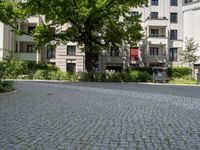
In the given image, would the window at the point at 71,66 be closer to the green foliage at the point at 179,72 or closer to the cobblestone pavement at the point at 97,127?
the green foliage at the point at 179,72

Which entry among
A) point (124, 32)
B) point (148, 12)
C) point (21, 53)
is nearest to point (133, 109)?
point (124, 32)

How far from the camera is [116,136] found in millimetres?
6840

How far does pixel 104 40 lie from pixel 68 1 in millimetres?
6449

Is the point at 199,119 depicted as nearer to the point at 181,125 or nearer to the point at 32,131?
the point at 181,125

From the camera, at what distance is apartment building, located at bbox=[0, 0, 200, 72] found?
2146 inches

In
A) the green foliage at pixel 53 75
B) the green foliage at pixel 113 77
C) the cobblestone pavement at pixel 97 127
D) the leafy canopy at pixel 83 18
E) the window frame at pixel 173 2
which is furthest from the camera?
the window frame at pixel 173 2

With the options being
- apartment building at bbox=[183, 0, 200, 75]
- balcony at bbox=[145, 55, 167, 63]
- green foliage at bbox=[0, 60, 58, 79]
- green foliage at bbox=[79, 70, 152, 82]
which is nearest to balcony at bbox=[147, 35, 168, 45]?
balcony at bbox=[145, 55, 167, 63]

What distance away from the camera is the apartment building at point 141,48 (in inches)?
2146

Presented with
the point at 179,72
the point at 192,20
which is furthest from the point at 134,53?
the point at 192,20

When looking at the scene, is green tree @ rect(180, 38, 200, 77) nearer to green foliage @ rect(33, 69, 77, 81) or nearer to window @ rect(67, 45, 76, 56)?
window @ rect(67, 45, 76, 56)

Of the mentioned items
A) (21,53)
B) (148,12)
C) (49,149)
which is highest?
(148,12)

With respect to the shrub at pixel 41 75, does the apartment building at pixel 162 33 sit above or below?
above

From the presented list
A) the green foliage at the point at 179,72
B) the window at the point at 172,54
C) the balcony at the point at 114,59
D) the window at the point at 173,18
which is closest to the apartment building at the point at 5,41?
the balcony at the point at 114,59

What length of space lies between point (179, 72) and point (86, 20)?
22905 mm
